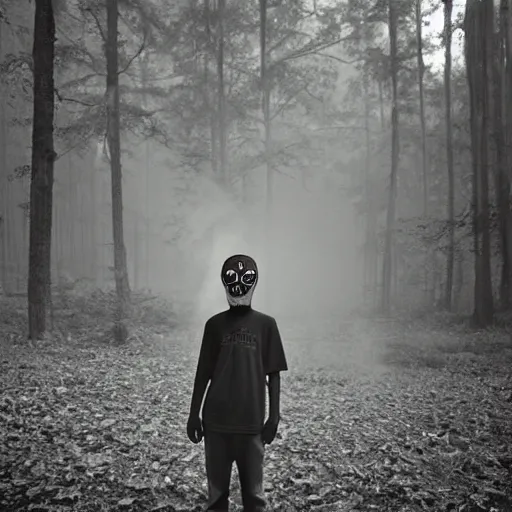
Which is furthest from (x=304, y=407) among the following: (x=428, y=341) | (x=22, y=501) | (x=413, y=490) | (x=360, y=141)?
(x=360, y=141)

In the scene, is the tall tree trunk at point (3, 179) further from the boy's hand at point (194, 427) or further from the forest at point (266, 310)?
the boy's hand at point (194, 427)

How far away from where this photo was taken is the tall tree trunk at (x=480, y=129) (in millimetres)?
14578

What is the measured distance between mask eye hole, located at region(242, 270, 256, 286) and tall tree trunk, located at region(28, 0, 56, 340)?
996 cm

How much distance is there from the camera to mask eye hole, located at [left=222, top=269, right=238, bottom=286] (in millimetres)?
3154

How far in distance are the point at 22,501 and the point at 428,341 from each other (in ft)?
38.0

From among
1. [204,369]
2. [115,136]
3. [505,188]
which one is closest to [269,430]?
[204,369]

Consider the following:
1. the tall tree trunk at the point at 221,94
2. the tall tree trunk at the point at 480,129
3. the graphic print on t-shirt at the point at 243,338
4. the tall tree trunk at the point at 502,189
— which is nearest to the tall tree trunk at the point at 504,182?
the tall tree trunk at the point at 502,189

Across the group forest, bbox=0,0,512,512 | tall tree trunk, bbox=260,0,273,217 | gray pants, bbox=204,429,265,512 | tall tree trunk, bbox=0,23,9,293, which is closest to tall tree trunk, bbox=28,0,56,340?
forest, bbox=0,0,512,512

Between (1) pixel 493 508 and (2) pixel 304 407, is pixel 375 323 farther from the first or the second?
(1) pixel 493 508

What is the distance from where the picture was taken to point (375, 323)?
18328mm

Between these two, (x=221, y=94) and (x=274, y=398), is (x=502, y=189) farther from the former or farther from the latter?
(x=274, y=398)

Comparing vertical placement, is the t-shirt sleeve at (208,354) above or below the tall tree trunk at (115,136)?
below

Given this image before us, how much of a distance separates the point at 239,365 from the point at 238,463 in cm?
65

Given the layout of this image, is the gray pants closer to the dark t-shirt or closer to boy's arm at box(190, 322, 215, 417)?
the dark t-shirt
